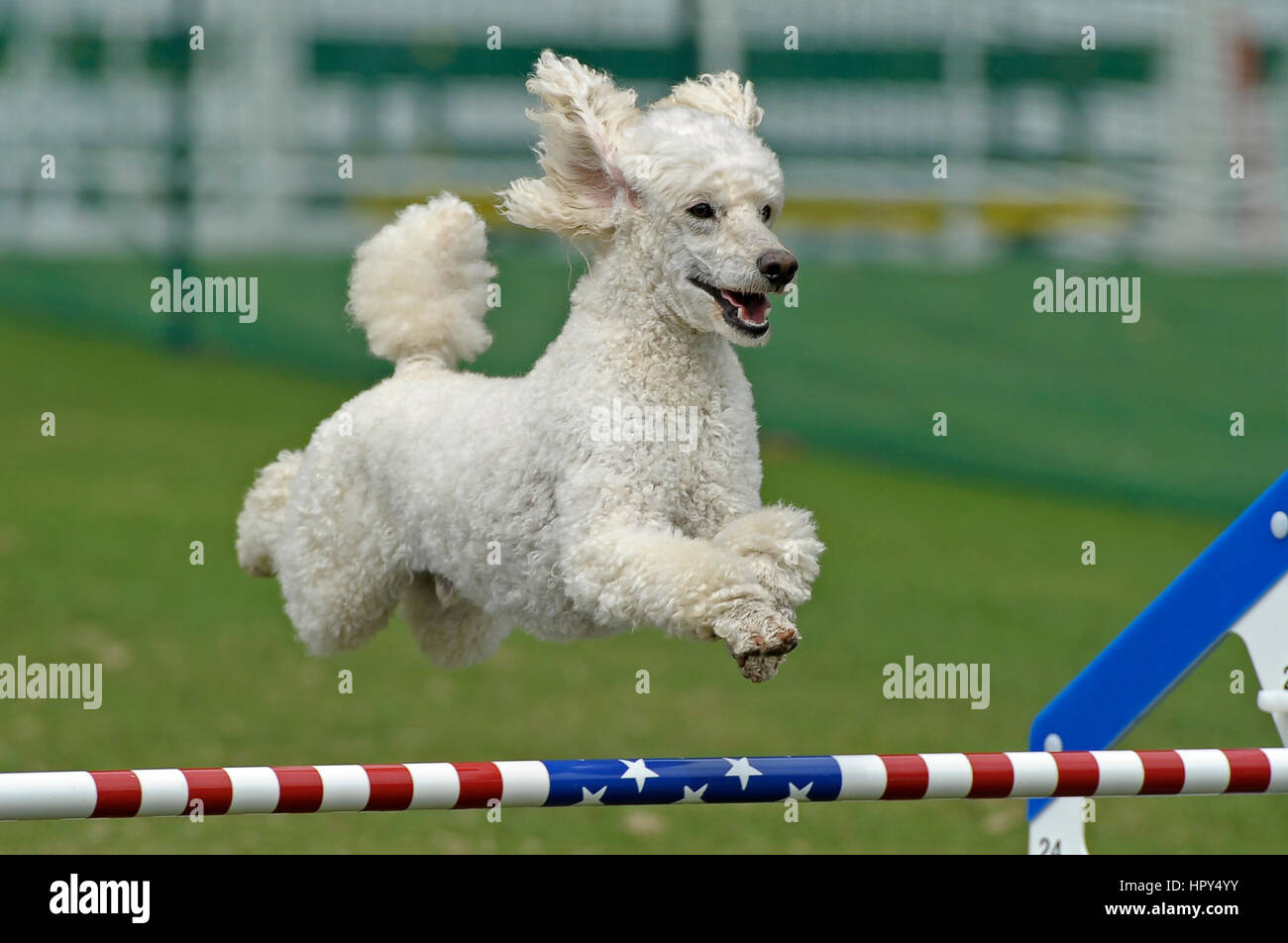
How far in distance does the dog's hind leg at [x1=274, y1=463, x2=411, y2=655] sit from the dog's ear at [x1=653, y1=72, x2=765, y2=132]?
833 mm

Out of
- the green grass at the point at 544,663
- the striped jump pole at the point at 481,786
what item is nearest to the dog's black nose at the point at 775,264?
the striped jump pole at the point at 481,786

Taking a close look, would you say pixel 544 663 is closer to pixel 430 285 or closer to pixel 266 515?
pixel 266 515

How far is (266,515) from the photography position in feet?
10.7

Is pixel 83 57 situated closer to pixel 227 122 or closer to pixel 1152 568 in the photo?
pixel 227 122

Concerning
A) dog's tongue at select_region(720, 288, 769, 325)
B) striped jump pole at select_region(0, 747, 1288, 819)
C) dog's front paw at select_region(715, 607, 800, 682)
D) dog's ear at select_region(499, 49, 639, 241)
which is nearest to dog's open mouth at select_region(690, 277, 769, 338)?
dog's tongue at select_region(720, 288, 769, 325)

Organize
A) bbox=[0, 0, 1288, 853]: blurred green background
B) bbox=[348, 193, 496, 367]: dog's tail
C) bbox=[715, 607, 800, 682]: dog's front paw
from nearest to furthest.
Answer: bbox=[715, 607, 800, 682]: dog's front paw
bbox=[348, 193, 496, 367]: dog's tail
bbox=[0, 0, 1288, 853]: blurred green background

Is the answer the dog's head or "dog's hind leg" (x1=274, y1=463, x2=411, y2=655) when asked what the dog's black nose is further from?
"dog's hind leg" (x1=274, y1=463, x2=411, y2=655)

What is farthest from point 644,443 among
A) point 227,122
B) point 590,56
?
point 227,122

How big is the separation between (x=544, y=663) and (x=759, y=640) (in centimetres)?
681

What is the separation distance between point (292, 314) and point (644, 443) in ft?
40.9

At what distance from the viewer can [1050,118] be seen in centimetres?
1298

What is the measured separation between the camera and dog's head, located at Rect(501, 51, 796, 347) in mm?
2643

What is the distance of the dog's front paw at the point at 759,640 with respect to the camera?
94.4 inches

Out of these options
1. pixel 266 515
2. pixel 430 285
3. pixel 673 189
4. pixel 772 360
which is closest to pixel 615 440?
pixel 673 189
